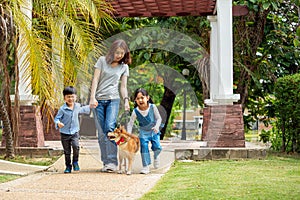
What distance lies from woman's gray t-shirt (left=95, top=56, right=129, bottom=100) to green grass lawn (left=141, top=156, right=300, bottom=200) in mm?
1213

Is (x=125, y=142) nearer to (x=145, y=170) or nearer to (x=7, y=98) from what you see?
(x=145, y=170)

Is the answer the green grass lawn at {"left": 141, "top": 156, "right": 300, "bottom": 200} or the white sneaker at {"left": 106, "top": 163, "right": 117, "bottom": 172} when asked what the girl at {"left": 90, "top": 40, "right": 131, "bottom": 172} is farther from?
the green grass lawn at {"left": 141, "top": 156, "right": 300, "bottom": 200}

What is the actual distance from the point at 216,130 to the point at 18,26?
11.1ft

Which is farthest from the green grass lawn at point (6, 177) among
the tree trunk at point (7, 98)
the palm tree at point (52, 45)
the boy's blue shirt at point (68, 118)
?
the tree trunk at point (7, 98)

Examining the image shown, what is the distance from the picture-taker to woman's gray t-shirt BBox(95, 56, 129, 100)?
248 inches

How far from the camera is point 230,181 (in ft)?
17.3

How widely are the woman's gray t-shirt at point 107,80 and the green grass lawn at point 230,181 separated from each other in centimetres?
121

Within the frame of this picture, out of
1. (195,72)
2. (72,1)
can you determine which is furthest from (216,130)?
(195,72)

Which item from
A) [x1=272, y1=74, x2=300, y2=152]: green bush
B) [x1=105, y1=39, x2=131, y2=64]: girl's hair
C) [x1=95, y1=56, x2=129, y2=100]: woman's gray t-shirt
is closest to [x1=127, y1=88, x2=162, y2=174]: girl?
[x1=95, y1=56, x2=129, y2=100]: woman's gray t-shirt

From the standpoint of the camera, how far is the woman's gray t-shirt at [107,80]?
6309 mm

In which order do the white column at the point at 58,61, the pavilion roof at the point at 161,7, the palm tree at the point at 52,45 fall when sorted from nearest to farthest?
1. the palm tree at the point at 52,45
2. the white column at the point at 58,61
3. the pavilion roof at the point at 161,7

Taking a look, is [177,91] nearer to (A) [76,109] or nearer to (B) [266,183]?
(A) [76,109]

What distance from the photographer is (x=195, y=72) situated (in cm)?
1284

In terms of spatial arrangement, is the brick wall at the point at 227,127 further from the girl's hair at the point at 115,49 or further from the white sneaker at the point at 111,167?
the girl's hair at the point at 115,49
